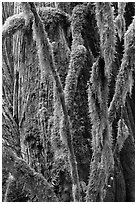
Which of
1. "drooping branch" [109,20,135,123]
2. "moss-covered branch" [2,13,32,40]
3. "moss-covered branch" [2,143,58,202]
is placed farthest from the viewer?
"moss-covered branch" [2,13,32,40]

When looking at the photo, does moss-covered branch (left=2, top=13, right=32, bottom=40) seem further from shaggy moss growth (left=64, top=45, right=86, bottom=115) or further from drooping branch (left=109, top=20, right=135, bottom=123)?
drooping branch (left=109, top=20, right=135, bottom=123)

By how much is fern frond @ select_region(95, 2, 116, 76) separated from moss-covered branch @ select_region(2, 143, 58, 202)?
1.33 feet

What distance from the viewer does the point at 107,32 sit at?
98cm

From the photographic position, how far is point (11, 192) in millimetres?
1309

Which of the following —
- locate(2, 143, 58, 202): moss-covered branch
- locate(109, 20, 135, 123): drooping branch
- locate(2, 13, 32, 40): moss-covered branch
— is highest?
locate(2, 13, 32, 40): moss-covered branch

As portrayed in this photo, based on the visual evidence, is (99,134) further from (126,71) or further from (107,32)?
(107,32)

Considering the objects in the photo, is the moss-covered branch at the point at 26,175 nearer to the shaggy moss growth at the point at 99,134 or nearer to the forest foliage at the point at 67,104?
the forest foliage at the point at 67,104

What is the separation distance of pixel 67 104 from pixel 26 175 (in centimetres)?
30

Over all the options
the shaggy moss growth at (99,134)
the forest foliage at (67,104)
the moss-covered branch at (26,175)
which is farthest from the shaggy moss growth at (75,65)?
the moss-covered branch at (26,175)

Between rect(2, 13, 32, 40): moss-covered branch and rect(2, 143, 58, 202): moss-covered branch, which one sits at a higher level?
rect(2, 13, 32, 40): moss-covered branch

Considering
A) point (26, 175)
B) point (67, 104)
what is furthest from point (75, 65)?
point (26, 175)

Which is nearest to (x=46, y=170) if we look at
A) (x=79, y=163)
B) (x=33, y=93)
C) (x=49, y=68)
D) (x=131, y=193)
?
(x=79, y=163)

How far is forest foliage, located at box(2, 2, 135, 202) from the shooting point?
972 mm

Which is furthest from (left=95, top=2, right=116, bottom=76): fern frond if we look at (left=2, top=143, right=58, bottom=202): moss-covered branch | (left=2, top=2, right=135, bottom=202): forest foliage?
(left=2, top=143, right=58, bottom=202): moss-covered branch
